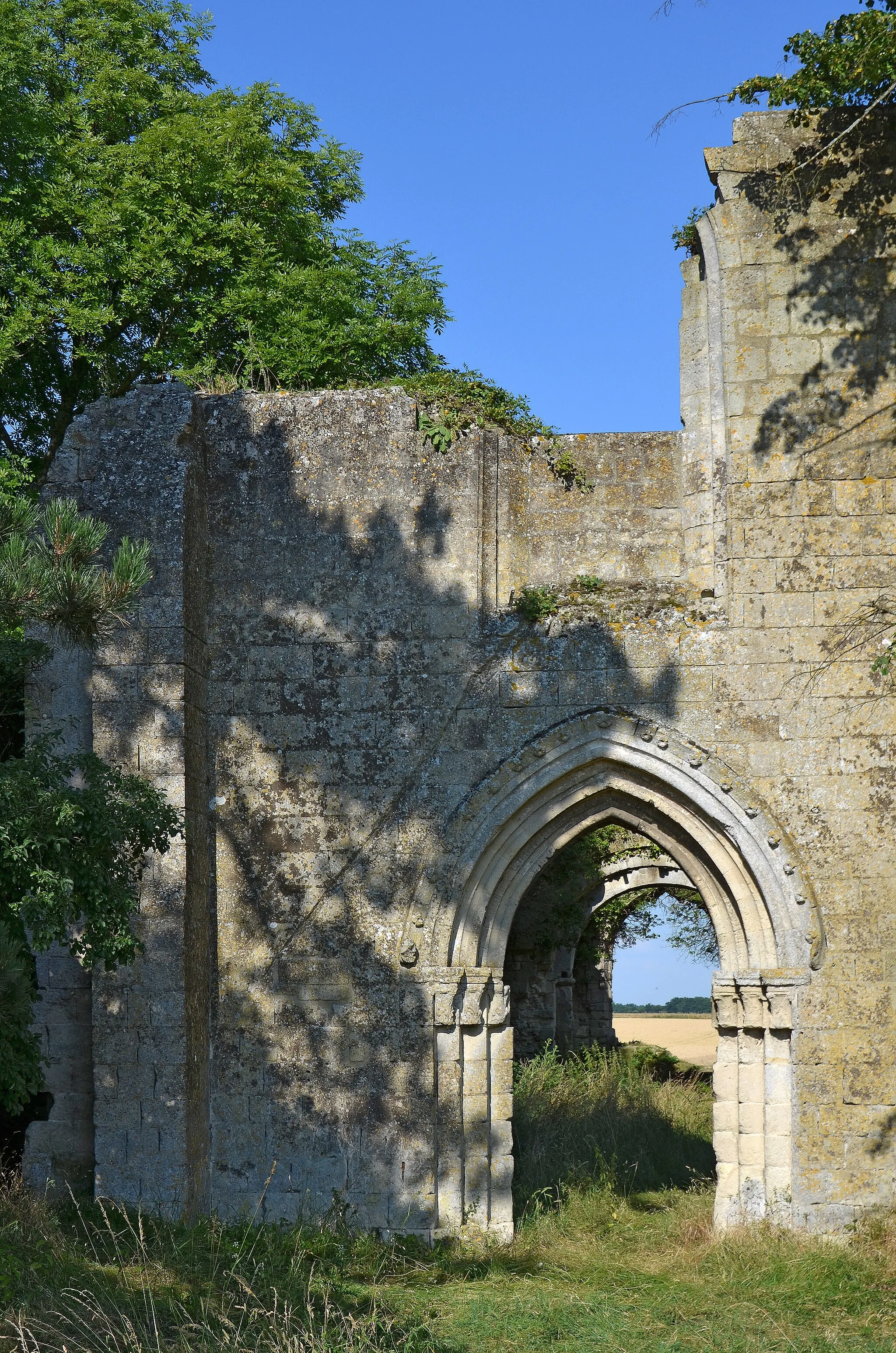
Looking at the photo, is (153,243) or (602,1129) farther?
(153,243)

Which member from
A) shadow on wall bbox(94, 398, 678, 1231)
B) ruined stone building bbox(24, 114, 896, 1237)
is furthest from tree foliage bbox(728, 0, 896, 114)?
shadow on wall bbox(94, 398, 678, 1231)

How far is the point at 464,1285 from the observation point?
7.12 m

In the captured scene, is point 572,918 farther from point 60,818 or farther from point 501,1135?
point 60,818

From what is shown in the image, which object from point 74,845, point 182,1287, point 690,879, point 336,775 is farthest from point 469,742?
point 182,1287

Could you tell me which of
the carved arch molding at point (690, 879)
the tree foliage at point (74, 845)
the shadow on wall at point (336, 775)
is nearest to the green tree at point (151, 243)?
the shadow on wall at point (336, 775)

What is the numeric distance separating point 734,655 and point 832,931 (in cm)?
159

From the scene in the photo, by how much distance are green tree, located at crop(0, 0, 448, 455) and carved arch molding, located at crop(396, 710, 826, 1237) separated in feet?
19.9

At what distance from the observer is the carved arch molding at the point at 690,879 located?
769 centimetres

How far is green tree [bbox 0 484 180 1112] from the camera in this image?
5.59m

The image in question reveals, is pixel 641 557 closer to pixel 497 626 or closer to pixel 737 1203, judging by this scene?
pixel 497 626

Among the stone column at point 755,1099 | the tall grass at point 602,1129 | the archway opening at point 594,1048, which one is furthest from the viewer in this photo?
the archway opening at point 594,1048

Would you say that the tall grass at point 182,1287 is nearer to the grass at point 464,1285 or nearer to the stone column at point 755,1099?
the grass at point 464,1285

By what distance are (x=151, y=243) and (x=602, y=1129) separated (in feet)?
28.3

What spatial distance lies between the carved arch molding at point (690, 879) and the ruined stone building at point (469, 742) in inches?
0.8
